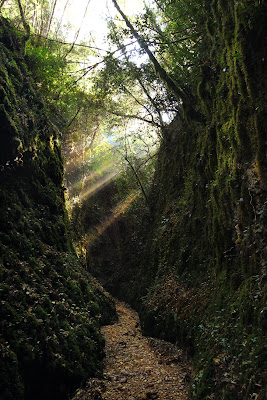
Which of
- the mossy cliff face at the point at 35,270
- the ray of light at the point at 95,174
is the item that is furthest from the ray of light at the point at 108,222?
the mossy cliff face at the point at 35,270

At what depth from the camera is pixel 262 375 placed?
349 cm

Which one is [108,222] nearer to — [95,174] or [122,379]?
[95,174]

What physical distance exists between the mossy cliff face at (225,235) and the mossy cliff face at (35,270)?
2360 millimetres

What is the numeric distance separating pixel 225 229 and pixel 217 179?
1.34 meters

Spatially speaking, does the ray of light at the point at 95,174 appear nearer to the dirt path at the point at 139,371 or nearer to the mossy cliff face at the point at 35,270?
the mossy cliff face at the point at 35,270

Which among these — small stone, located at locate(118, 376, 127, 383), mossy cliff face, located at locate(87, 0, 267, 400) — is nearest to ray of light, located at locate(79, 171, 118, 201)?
mossy cliff face, located at locate(87, 0, 267, 400)

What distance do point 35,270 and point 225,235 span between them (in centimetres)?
449

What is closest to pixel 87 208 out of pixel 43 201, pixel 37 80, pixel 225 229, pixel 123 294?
pixel 123 294

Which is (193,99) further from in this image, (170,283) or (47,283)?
(47,283)

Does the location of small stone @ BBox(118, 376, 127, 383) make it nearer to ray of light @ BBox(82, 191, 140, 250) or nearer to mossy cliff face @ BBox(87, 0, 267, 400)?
mossy cliff face @ BBox(87, 0, 267, 400)

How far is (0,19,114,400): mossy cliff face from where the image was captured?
4.55 m

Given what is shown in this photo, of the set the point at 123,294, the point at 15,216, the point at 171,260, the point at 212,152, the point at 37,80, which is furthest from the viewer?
the point at 123,294

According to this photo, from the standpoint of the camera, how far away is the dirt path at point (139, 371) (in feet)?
17.0

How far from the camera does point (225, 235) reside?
6.44m
